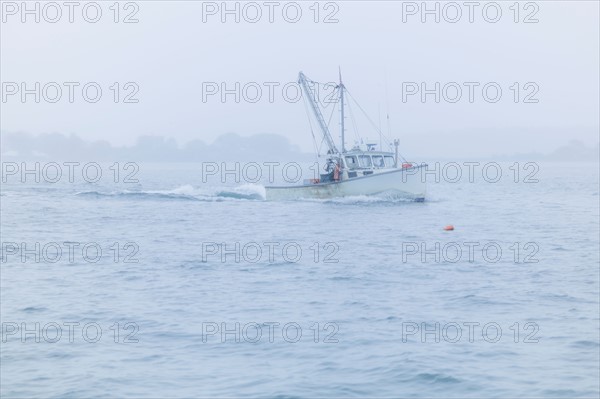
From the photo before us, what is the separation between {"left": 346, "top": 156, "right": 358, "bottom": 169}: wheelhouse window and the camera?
48562 mm

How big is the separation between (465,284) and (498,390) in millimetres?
9151

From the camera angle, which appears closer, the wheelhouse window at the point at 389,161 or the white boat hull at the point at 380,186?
the white boat hull at the point at 380,186

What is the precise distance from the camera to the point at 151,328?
50.6 feet

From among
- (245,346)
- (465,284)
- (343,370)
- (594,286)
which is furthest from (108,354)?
(594,286)

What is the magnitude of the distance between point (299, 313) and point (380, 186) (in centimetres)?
3079

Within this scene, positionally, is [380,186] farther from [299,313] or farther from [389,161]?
[299,313]

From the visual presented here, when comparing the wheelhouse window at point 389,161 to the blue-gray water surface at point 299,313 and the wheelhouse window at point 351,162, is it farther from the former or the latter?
the blue-gray water surface at point 299,313

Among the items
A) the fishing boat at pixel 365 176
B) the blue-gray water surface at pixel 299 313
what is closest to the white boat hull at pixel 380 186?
the fishing boat at pixel 365 176

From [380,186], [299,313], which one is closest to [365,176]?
[380,186]

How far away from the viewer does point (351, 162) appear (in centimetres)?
4869

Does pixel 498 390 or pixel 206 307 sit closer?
pixel 498 390

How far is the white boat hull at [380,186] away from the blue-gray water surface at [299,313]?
10.5 metres

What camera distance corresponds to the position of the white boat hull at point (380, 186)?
153ft

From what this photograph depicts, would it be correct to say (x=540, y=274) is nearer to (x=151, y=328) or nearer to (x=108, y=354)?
(x=151, y=328)
